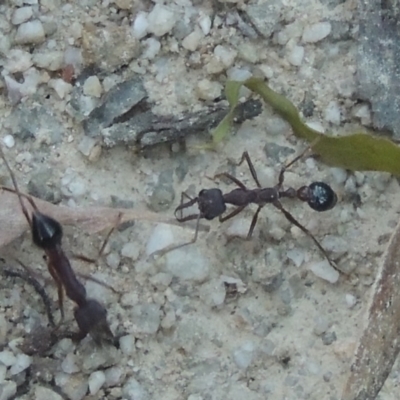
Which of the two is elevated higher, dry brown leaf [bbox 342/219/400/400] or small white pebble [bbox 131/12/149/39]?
small white pebble [bbox 131/12/149/39]

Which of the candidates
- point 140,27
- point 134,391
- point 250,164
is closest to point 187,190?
point 250,164

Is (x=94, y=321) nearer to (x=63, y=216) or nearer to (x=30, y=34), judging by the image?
(x=63, y=216)

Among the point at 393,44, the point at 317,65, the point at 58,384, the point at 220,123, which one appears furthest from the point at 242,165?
the point at 58,384

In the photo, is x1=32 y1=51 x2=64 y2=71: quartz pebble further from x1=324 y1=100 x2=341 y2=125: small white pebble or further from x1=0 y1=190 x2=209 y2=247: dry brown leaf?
x1=324 y1=100 x2=341 y2=125: small white pebble

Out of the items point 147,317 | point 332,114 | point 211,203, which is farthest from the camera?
point 332,114

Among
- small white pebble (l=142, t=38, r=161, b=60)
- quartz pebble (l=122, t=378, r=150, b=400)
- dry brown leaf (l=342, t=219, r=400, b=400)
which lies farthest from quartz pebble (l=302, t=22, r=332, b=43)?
quartz pebble (l=122, t=378, r=150, b=400)

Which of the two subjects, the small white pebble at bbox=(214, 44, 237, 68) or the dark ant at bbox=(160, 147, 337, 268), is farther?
the small white pebble at bbox=(214, 44, 237, 68)
